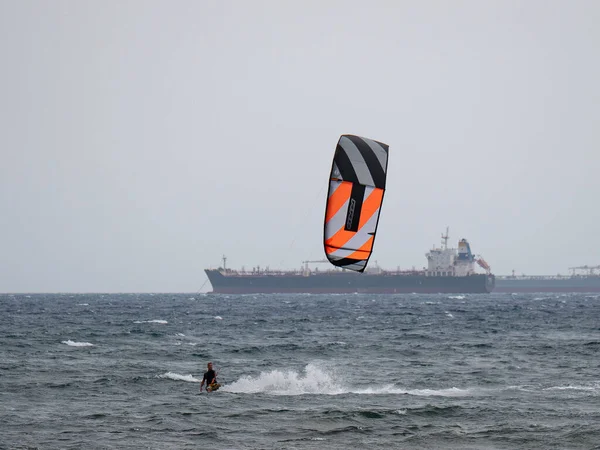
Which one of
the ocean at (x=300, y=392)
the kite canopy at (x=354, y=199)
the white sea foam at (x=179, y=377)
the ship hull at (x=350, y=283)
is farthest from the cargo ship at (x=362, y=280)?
the kite canopy at (x=354, y=199)

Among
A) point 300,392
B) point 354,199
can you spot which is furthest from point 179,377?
point 354,199

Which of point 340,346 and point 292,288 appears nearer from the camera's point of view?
point 340,346

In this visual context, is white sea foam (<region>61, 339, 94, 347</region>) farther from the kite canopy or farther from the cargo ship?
the cargo ship

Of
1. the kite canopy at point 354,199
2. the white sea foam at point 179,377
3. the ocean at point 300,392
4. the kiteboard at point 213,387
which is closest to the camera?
the kite canopy at point 354,199

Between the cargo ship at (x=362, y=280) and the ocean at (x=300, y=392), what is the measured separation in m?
131

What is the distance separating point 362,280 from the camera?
7352 inches

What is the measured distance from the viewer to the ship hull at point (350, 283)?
612ft

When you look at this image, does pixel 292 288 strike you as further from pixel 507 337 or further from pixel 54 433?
pixel 54 433

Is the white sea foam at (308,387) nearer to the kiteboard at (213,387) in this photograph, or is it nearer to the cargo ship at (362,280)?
the kiteboard at (213,387)

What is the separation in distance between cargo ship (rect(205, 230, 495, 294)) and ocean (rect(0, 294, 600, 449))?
13141cm

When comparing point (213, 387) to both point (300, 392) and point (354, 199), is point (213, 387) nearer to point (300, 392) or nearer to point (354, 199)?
point (300, 392)

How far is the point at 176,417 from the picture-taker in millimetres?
24234

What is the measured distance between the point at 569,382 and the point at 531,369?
14.8ft

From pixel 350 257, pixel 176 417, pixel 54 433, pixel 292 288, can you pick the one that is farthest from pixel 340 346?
pixel 292 288
